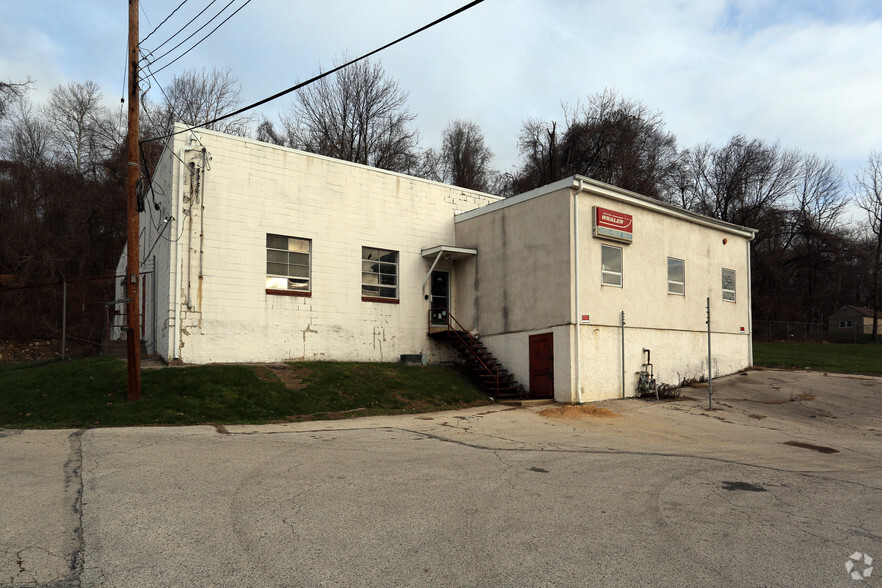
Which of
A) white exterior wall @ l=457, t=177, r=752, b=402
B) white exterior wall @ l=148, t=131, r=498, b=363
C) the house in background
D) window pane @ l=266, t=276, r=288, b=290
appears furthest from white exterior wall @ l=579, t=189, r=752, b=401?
the house in background

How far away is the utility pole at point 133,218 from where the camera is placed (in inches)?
510

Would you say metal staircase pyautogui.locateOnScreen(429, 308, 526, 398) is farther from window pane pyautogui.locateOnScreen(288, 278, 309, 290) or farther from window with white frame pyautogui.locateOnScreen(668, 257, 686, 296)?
window with white frame pyautogui.locateOnScreen(668, 257, 686, 296)

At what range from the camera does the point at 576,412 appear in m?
15.8

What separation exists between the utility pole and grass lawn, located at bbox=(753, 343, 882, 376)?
23.0 meters

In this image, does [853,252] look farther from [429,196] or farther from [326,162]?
[326,162]

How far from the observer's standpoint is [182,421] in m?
12.9

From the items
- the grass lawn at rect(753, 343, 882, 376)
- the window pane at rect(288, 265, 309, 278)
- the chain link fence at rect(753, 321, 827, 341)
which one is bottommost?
the grass lawn at rect(753, 343, 882, 376)

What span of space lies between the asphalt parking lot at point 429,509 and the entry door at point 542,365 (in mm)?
6154

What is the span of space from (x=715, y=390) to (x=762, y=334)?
25.4m

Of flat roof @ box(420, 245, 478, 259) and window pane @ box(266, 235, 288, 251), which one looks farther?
flat roof @ box(420, 245, 478, 259)

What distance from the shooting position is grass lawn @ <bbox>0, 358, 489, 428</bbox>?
13164 mm

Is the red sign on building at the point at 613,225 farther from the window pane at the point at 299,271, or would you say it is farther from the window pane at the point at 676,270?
the window pane at the point at 299,271

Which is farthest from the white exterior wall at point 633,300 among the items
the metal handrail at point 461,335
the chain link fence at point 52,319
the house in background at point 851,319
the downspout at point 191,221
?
the house in background at point 851,319

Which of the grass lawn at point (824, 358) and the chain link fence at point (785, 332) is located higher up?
the chain link fence at point (785, 332)
